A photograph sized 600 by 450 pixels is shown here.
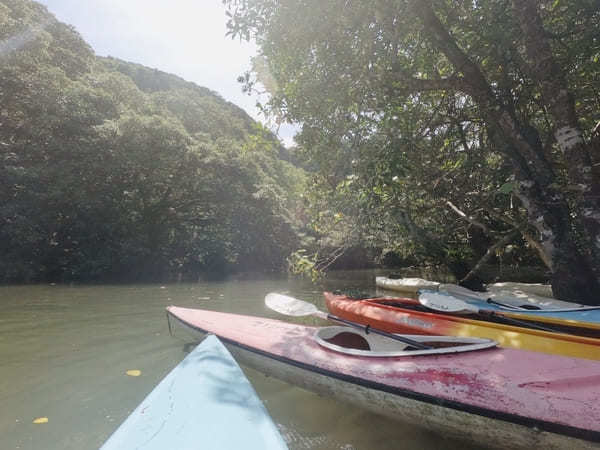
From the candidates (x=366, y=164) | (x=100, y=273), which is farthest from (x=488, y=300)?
(x=100, y=273)

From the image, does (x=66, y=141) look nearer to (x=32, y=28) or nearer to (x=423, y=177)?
(x=32, y=28)

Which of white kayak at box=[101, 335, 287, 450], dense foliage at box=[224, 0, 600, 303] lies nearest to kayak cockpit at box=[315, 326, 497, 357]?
white kayak at box=[101, 335, 287, 450]

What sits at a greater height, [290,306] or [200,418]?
[290,306]

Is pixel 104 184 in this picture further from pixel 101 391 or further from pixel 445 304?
pixel 445 304

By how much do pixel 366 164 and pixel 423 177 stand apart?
2645 millimetres

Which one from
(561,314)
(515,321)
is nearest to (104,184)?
(515,321)

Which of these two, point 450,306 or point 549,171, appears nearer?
point 450,306

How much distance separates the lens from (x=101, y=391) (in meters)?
3.00

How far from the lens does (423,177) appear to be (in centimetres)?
657

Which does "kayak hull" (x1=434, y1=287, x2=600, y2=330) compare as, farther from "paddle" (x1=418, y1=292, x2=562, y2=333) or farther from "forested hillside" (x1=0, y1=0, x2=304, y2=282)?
"forested hillside" (x1=0, y1=0, x2=304, y2=282)

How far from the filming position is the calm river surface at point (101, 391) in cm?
233

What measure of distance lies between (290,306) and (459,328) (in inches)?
87.2

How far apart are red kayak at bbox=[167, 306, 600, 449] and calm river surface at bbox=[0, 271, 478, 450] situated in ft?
0.59

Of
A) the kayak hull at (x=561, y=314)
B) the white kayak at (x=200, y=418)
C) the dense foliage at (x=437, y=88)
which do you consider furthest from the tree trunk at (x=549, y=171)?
the white kayak at (x=200, y=418)
